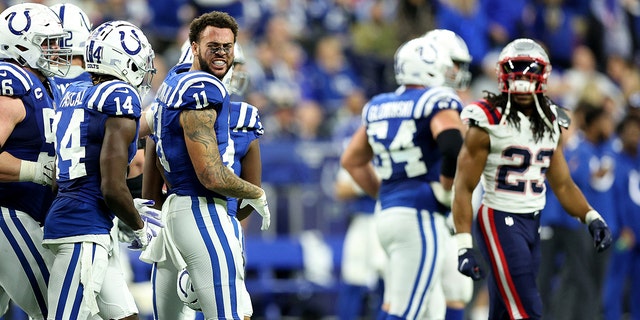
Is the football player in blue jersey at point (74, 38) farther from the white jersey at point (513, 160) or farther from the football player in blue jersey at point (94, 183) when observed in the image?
the white jersey at point (513, 160)

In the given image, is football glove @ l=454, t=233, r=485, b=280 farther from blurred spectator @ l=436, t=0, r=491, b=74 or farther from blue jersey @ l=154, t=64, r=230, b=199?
blurred spectator @ l=436, t=0, r=491, b=74

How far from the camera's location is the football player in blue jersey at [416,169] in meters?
7.84

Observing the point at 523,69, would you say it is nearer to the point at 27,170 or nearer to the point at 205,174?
the point at 205,174

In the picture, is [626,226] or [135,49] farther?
[626,226]

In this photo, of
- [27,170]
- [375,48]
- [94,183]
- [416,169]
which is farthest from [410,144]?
[375,48]

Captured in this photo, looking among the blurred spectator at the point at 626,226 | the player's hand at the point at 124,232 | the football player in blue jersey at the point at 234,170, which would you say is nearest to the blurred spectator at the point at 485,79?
the blurred spectator at the point at 626,226

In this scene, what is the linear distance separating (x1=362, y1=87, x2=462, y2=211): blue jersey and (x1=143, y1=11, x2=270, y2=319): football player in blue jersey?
6.21ft

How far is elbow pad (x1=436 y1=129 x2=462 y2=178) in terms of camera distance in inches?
302

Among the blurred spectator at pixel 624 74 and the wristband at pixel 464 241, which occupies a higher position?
the wristband at pixel 464 241

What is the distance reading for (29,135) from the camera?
6.41 meters

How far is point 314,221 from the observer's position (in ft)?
41.7

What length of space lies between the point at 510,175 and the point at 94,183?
99.2 inches

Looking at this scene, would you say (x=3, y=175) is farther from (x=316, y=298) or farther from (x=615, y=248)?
(x=615, y=248)

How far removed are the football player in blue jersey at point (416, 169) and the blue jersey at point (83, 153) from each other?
97.2 inches
